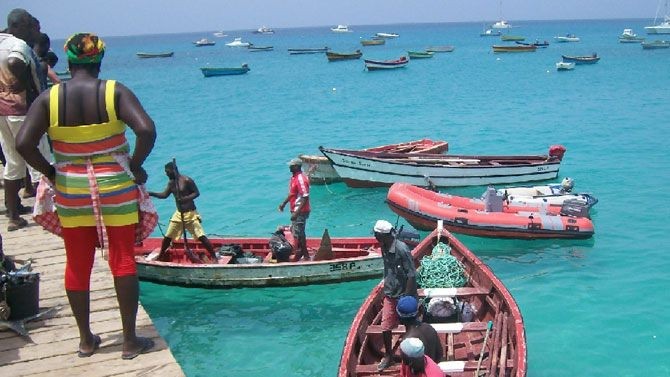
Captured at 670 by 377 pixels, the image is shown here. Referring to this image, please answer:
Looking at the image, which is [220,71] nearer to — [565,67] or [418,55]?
[418,55]

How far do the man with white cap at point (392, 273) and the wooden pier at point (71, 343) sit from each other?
3.18m

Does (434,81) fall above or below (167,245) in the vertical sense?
below

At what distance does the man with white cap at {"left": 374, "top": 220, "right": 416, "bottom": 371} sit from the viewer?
797 centimetres

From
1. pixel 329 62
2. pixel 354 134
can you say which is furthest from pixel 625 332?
pixel 329 62

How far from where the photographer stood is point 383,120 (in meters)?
41.0

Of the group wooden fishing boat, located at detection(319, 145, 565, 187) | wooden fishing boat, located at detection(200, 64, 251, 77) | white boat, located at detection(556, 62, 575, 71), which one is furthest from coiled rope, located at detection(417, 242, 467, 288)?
wooden fishing boat, located at detection(200, 64, 251, 77)

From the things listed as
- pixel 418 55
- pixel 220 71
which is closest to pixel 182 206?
pixel 220 71

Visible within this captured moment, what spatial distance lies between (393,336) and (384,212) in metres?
10.8

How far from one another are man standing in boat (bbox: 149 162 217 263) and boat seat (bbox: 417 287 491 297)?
4.99m

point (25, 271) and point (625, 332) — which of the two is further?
point (625, 332)

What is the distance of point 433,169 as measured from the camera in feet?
66.4

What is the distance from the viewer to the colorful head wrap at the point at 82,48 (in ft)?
15.7

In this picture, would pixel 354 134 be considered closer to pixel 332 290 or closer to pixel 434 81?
pixel 332 290

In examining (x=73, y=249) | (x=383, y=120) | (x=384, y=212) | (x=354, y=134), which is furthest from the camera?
(x=383, y=120)
